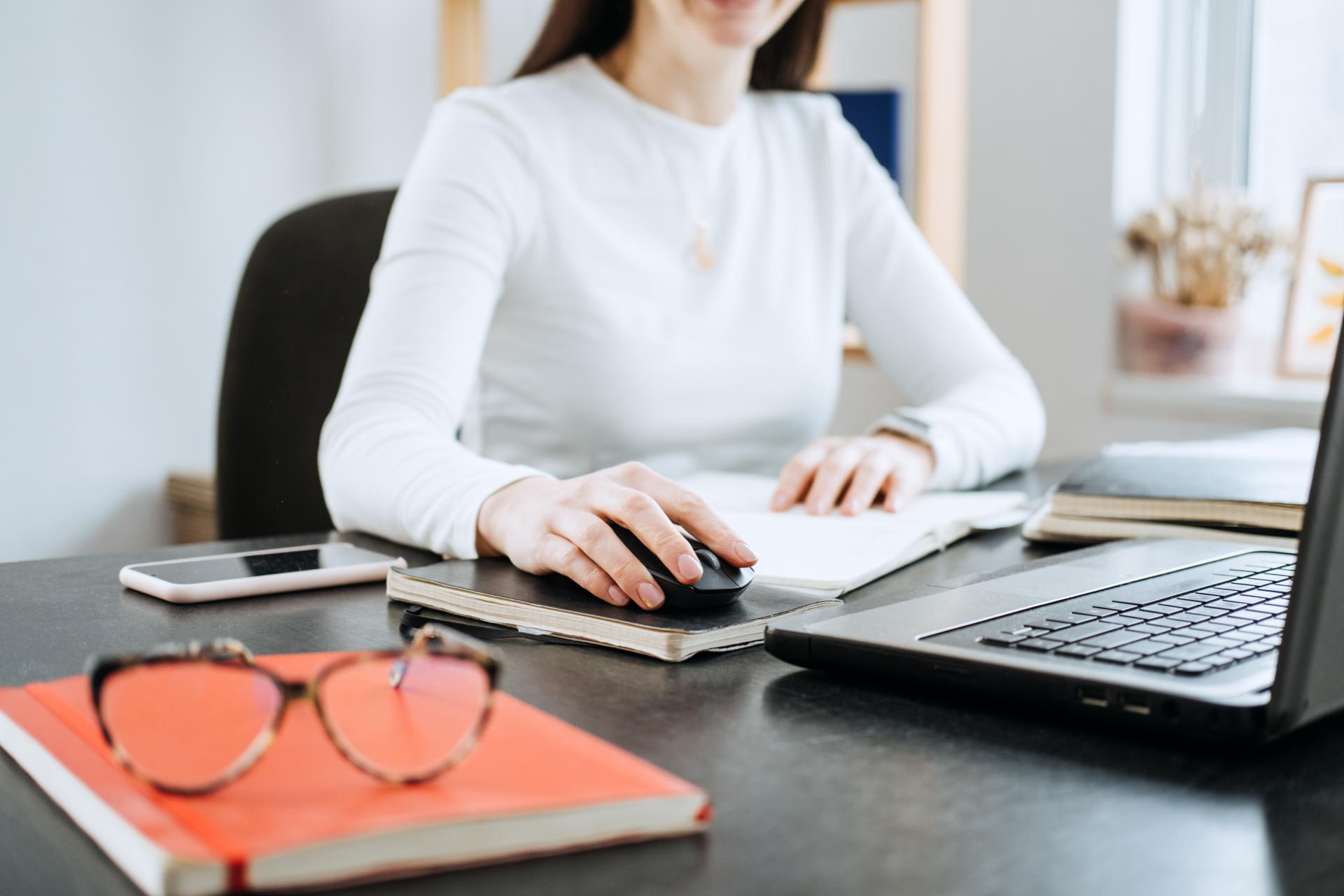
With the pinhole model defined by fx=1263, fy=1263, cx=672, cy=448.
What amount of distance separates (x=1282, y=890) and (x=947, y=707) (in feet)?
0.58

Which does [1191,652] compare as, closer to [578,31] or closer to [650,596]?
[650,596]

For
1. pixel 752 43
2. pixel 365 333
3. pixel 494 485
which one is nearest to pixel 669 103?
pixel 752 43

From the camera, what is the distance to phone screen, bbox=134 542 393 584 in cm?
76

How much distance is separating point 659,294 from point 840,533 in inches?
20.3

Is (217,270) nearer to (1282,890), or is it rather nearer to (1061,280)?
(1061,280)

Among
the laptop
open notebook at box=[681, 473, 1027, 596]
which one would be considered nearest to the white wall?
open notebook at box=[681, 473, 1027, 596]

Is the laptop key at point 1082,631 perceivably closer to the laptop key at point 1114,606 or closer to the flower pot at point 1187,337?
the laptop key at point 1114,606

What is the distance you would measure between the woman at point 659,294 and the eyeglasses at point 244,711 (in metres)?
0.49

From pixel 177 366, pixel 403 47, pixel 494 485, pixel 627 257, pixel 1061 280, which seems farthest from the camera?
pixel 403 47

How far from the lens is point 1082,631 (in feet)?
1.79

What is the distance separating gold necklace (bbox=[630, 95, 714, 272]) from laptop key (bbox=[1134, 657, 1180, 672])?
0.92 meters

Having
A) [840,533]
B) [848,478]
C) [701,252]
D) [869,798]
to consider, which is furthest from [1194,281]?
[869,798]

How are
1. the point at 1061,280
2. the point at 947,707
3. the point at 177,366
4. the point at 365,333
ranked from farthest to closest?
the point at 177,366
the point at 1061,280
the point at 365,333
the point at 947,707

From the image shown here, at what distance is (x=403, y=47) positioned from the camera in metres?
2.77
